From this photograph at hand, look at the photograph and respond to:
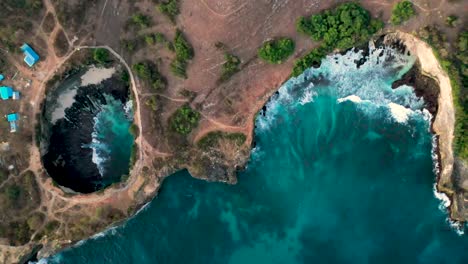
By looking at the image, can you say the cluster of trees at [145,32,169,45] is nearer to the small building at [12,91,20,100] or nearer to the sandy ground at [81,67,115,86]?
the sandy ground at [81,67,115,86]

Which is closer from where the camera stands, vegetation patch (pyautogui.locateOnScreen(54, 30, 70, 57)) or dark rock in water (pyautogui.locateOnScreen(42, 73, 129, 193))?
vegetation patch (pyautogui.locateOnScreen(54, 30, 70, 57))

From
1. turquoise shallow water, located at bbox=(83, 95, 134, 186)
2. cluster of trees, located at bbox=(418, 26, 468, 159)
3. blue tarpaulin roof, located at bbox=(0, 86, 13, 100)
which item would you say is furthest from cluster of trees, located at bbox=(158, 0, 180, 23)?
cluster of trees, located at bbox=(418, 26, 468, 159)

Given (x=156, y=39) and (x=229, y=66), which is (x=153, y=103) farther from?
(x=229, y=66)

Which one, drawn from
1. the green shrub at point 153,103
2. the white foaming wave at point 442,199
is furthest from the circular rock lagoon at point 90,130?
the white foaming wave at point 442,199

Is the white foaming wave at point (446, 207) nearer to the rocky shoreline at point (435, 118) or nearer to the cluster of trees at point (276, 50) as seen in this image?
the rocky shoreline at point (435, 118)

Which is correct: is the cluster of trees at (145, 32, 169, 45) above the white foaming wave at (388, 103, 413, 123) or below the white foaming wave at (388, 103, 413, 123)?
above

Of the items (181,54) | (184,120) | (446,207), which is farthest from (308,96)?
(446,207)
